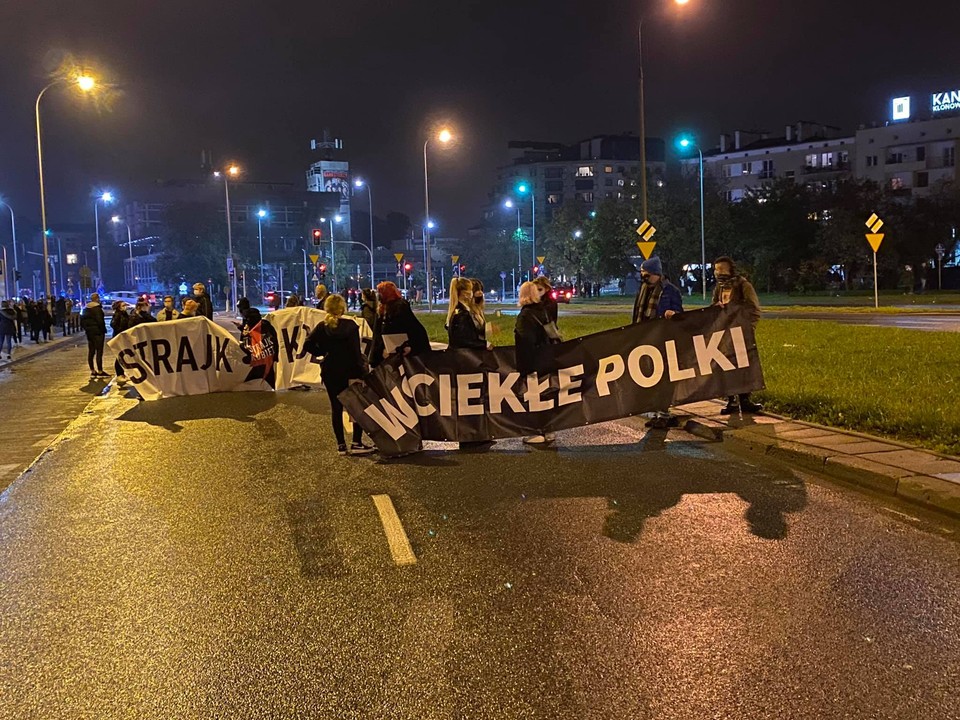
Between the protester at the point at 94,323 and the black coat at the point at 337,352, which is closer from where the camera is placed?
the black coat at the point at 337,352

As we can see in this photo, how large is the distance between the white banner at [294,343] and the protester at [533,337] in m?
7.12

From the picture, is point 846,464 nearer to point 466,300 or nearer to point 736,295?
point 736,295

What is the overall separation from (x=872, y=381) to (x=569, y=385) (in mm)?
5061

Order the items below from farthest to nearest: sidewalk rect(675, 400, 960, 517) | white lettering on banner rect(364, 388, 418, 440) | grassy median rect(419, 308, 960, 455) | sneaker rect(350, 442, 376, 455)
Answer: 1. sneaker rect(350, 442, 376, 455)
2. white lettering on banner rect(364, 388, 418, 440)
3. grassy median rect(419, 308, 960, 455)
4. sidewalk rect(675, 400, 960, 517)

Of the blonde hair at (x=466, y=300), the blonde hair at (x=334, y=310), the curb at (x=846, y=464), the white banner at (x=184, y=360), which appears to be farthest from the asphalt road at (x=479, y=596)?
the white banner at (x=184, y=360)

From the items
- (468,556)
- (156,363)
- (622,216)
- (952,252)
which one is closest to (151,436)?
(156,363)

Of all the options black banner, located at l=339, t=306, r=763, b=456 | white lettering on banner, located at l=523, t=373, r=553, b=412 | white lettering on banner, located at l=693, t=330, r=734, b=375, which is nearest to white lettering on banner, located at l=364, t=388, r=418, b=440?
black banner, located at l=339, t=306, r=763, b=456

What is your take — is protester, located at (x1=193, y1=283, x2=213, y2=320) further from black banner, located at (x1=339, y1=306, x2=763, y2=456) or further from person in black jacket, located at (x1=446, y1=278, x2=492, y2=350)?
black banner, located at (x1=339, y1=306, x2=763, y2=456)

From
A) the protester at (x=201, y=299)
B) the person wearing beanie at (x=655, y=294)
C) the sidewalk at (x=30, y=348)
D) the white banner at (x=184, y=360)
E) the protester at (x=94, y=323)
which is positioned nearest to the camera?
the person wearing beanie at (x=655, y=294)

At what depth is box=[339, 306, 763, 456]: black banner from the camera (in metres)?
9.27

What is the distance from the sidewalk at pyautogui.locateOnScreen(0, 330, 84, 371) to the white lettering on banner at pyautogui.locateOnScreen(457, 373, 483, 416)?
18102mm

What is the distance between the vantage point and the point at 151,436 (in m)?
11.2

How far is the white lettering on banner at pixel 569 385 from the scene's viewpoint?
9.47 meters

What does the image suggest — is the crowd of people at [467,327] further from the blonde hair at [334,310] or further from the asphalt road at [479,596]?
the asphalt road at [479,596]
